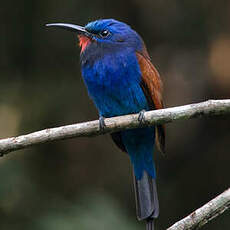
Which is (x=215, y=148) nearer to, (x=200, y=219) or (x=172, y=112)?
(x=172, y=112)

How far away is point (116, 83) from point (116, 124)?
0.58 m

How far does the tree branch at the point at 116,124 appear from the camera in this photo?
3494 mm

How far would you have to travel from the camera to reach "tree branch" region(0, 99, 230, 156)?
3494 millimetres

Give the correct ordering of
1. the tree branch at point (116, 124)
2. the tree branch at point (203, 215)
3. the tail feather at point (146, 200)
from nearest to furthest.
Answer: the tree branch at point (203, 215) → the tree branch at point (116, 124) → the tail feather at point (146, 200)

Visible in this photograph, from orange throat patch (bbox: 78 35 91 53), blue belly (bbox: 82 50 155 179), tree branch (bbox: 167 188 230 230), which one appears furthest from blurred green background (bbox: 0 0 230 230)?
tree branch (bbox: 167 188 230 230)

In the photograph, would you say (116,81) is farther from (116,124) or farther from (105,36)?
(116,124)

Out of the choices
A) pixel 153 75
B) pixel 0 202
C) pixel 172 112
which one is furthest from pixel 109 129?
pixel 0 202

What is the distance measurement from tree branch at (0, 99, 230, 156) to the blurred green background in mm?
1524

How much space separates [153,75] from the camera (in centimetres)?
445

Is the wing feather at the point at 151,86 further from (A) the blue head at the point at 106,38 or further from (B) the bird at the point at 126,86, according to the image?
(A) the blue head at the point at 106,38

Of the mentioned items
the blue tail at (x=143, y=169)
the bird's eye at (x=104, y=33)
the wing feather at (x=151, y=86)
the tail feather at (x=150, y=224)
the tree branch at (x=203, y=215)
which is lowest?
the tail feather at (x=150, y=224)

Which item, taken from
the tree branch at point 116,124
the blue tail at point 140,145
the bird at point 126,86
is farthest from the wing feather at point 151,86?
the tree branch at point 116,124

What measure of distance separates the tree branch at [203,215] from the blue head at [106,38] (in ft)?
5.26

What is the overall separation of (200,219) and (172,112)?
29.3 inches
